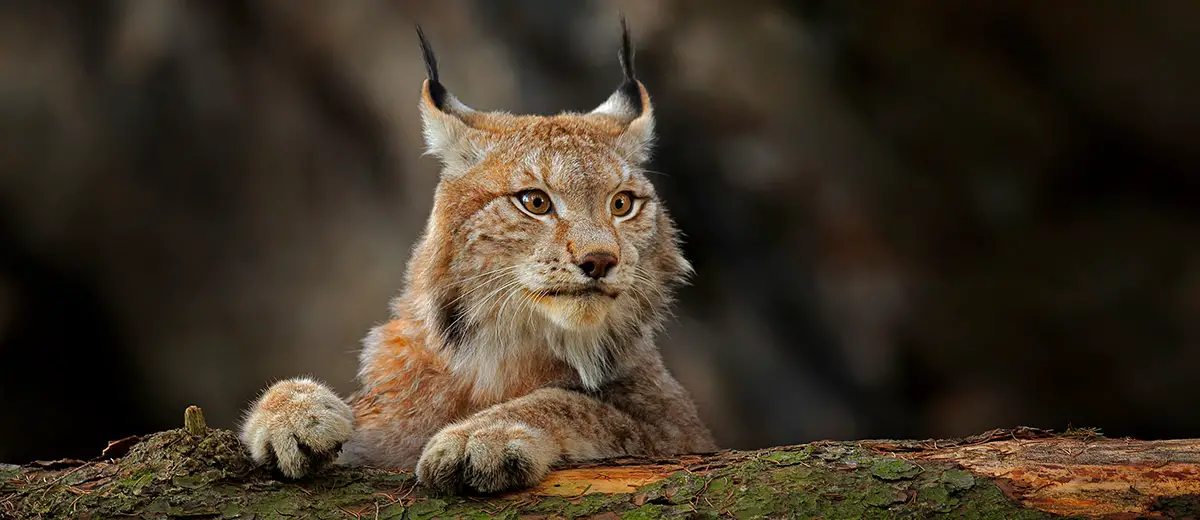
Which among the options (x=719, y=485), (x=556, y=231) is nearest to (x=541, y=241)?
(x=556, y=231)

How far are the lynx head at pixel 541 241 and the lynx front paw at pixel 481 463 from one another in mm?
715

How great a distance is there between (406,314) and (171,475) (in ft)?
4.79

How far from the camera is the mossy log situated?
2914 millimetres

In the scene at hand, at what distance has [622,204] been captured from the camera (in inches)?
165

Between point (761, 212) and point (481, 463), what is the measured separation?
3.92 metres

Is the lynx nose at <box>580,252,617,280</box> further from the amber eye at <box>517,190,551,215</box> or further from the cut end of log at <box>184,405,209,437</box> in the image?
the cut end of log at <box>184,405,209,437</box>

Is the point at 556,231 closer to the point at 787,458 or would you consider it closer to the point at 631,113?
the point at 631,113

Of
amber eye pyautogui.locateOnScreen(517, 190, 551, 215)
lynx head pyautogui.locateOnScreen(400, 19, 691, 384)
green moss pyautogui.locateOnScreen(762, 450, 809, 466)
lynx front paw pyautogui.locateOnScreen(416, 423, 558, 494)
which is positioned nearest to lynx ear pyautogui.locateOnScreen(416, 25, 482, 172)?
lynx head pyautogui.locateOnScreen(400, 19, 691, 384)

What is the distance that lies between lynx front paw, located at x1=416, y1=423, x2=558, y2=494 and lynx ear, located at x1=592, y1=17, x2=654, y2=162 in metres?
1.60

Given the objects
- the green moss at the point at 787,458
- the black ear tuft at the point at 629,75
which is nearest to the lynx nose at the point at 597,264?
the green moss at the point at 787,458

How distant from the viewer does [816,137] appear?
6582 millimetres

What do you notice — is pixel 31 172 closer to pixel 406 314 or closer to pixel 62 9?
pixel 62 9

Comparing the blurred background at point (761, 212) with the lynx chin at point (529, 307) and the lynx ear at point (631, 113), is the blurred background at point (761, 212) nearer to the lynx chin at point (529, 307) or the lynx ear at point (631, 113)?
the lynx ear at point (631, 113)

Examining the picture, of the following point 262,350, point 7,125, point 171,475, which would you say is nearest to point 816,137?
point 262,350
